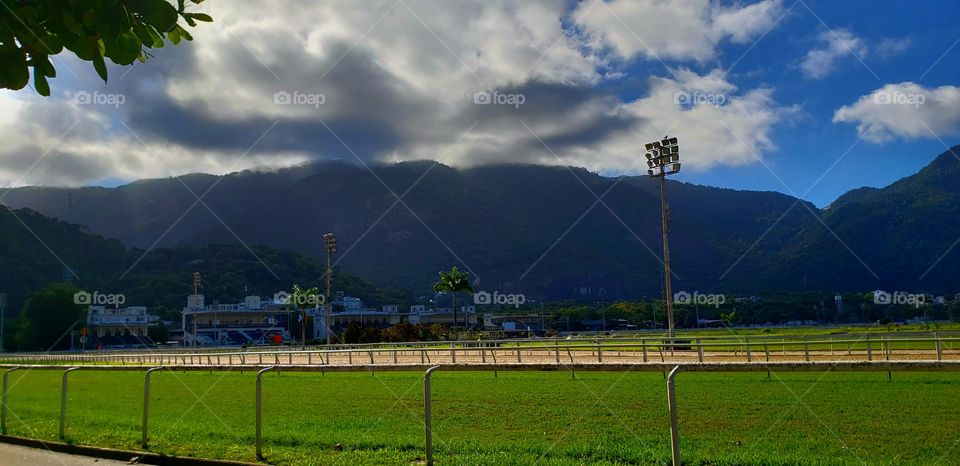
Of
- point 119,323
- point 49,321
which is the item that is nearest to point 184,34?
point 49,321

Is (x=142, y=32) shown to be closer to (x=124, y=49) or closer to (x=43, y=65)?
(x=124, y=49)

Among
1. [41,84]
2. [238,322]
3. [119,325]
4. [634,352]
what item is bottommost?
[238,322]

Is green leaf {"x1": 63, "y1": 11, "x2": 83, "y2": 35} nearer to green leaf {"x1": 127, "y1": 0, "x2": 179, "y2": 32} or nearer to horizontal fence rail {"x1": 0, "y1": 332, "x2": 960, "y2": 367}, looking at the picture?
green leaf {"x1": 127, "y1": 0, "x2": 179, "y2": 32}

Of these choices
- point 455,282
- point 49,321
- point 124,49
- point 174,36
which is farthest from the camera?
point 49,321

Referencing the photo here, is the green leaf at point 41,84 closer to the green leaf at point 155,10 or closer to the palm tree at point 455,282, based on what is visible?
the green leaf at point 155,10

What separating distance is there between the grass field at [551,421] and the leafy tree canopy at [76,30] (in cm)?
620

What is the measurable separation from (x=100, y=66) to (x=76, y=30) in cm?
23

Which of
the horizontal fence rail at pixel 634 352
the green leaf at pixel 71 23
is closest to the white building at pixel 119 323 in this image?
the horizontal fence rail at pixel 634 352

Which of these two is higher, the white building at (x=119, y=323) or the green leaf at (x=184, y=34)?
the green leaf at (x=184, y=34)

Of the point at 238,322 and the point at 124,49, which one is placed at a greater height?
the point at 124,49

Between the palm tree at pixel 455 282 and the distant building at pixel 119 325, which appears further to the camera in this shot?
the distant building at pixel 119 325

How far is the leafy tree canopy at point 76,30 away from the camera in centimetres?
383

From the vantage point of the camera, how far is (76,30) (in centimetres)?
392

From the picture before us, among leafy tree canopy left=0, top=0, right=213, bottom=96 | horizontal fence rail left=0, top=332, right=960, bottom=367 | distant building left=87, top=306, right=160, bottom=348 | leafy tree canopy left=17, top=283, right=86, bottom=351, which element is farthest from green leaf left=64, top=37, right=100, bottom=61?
distant building left=87, top=306, right=160, bottom=348
